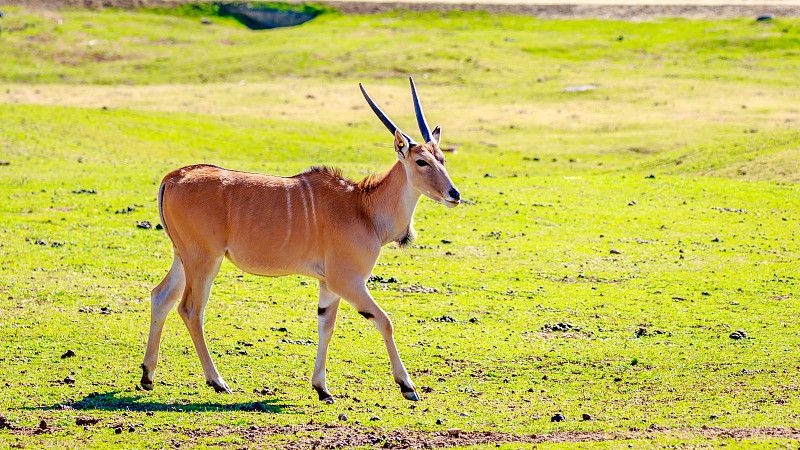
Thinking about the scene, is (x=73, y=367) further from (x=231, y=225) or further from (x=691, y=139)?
(x=691, y=139)

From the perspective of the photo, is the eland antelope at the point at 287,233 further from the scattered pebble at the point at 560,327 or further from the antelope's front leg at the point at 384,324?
the scattered pebble at the point at 560,327

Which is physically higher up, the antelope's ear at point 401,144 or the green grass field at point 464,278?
the antelope's ear at point 401,144

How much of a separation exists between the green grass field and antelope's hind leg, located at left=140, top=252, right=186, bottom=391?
294 mm

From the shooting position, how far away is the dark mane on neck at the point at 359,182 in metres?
Result: 10.1

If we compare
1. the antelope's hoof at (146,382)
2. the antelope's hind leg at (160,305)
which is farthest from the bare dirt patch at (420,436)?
the antelope's hind leg at (160,305)

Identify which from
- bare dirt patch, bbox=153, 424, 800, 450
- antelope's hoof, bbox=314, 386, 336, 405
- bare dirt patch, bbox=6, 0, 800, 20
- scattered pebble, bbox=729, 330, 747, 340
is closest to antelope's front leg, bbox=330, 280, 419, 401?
antelope's hoof, bbox=314, 386, 336, 405

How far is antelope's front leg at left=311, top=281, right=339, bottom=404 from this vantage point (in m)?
9.48

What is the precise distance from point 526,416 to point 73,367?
4656mm

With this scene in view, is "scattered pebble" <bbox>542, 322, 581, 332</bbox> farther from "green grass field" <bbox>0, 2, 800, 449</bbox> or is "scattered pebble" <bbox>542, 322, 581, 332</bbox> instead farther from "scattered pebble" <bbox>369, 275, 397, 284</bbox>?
"scattered pebble" <bbox>369, 275, 397, 284</bbox>

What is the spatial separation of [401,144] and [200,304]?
2.52m

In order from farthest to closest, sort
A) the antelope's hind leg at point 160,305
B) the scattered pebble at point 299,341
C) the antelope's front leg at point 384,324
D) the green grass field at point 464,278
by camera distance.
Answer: the scattered pebble at point 299,341
the antelope's hind leg at point 160,305
the antelope's front leg at point 384,324
the green grass field at point 464,278

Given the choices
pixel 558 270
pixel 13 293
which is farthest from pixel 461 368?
pixel 13 293

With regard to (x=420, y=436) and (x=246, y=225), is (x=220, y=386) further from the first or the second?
(x=420, y=436)

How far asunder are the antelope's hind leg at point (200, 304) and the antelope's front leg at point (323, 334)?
871 mm
